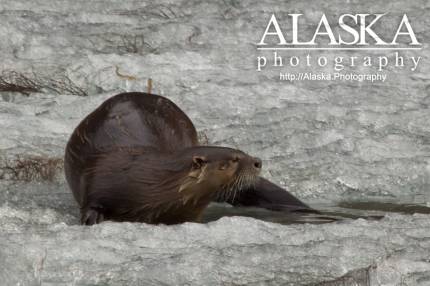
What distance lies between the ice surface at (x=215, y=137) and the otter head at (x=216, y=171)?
41 cm

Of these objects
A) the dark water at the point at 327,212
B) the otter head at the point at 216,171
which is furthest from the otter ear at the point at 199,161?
the dark water at the point at 327,212

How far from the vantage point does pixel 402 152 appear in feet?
28.9

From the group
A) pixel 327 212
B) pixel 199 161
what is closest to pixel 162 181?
pixel 199 161

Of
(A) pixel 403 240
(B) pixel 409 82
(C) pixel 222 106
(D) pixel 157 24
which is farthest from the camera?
(D) pixel 157 24

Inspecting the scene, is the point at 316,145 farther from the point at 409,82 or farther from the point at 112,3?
the point at 112,3

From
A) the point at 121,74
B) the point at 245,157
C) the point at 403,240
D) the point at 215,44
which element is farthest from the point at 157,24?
the point at 403,240

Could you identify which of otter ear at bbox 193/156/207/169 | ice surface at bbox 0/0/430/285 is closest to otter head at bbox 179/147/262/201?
otter ear at bbox 193/156/207/169

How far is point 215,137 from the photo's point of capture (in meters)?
8.97

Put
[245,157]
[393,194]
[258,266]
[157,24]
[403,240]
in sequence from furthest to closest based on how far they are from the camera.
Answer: [157,24] → [393,194] → [245,157] → [403,240] → [258,266]

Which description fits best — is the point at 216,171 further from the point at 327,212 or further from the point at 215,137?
the point at 215,137

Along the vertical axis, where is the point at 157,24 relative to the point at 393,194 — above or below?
above

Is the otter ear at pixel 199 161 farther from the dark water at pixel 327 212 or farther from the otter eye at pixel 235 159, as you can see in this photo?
the dark water at pixel 327 212

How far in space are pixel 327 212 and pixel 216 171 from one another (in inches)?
46.3

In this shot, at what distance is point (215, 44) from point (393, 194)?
3.09 m
